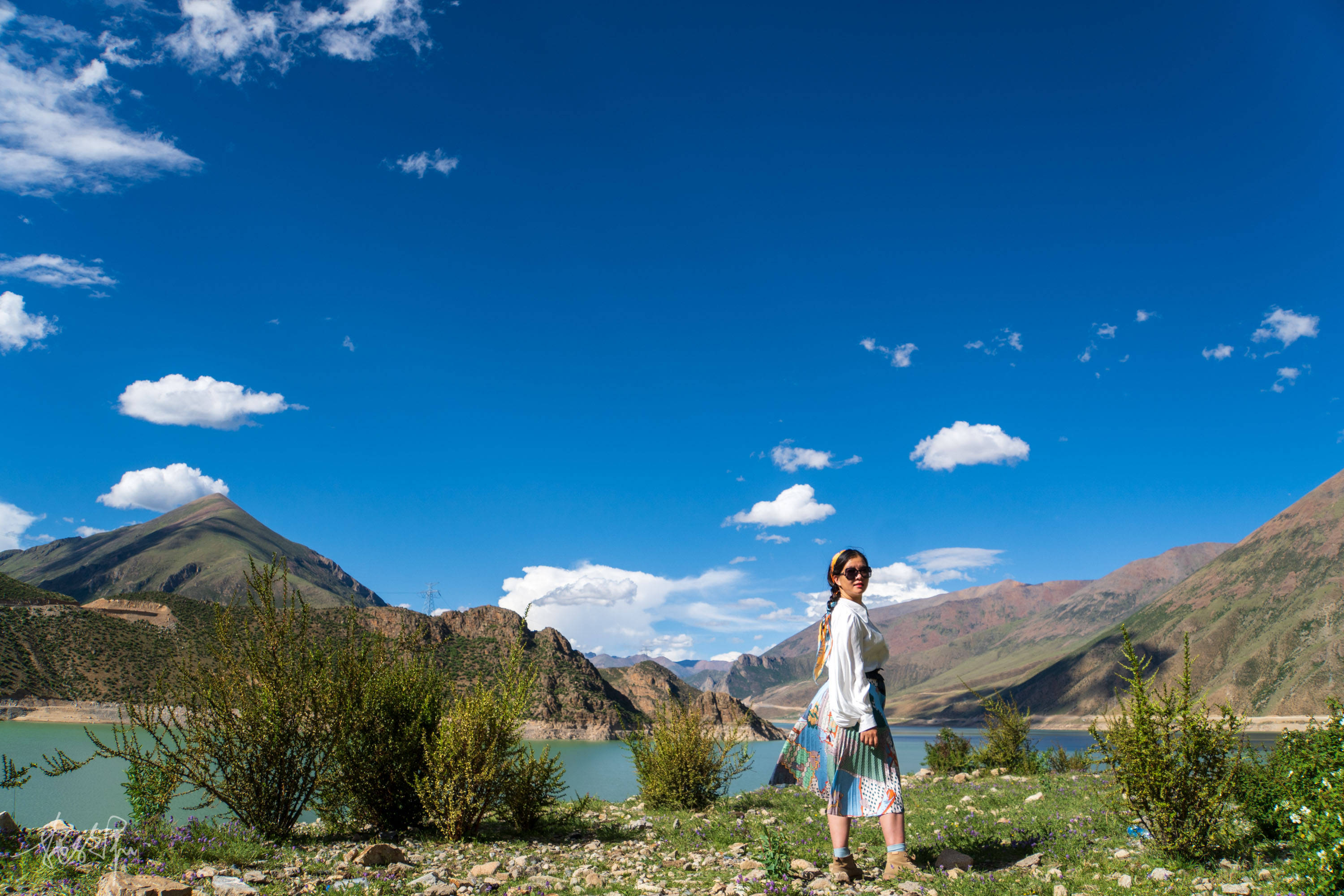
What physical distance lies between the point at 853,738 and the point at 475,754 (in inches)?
161

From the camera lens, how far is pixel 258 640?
285 inches

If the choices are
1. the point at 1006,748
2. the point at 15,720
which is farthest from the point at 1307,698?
the point at 15,720

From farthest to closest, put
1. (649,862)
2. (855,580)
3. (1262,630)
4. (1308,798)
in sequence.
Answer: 1. (1262,630)
2. (649,862)
3. (855,580)
4. (1308,798)

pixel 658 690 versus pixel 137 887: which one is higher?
pixel 137 887

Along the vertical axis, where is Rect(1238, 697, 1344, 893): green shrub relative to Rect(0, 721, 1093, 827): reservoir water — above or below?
above

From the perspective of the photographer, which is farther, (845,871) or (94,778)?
(94,778)

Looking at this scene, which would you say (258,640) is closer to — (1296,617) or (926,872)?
(926,872)

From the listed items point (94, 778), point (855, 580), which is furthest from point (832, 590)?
point (94, 778)

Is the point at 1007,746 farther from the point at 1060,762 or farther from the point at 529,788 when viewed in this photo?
the point at 529,788

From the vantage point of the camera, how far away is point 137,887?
404cm

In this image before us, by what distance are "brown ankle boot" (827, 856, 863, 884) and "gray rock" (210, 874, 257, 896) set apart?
4129mm

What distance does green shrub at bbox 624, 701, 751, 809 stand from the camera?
1073 centimetres

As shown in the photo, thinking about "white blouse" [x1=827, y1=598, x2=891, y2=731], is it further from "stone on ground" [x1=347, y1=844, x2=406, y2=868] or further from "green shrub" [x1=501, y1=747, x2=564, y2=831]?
"stone on ground" [x1=347, y1=844, x2=406, y2=868]

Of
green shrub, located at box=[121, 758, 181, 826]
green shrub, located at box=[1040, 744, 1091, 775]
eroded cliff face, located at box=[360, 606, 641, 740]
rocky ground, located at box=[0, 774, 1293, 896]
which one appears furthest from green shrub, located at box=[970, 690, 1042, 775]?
eroded cliff face, located at box=[360, 606, 641, 740]
